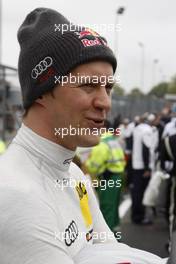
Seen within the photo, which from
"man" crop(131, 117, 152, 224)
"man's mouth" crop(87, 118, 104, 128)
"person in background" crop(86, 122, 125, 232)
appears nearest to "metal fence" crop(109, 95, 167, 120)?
"man" crop(131, 117, 152, 224)

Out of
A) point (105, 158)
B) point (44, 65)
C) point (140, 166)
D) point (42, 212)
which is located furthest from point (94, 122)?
point (140, 166)

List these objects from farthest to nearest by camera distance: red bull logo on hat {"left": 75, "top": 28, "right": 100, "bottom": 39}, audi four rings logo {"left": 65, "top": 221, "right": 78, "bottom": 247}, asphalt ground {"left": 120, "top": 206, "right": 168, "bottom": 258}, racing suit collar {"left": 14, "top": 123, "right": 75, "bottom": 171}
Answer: asphalt ground {"left": 120, "top": 206, "right": 168, "bottom": 258} → red bull logo on hat {"left": 75, "top": 28, "right": 100, "bottom": 39} → racing suit collar {"left": 14, "top": 123, "right": 75, "bottom": 171} → audi four rings logo {"left": 65, "top": 221, "right": 78, "bottom": 247}

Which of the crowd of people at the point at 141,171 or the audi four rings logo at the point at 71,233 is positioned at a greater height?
the audi four rings logo at the point at 71,233

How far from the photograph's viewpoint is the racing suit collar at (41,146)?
1.45 meters

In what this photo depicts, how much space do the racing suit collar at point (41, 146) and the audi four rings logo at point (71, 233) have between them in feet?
0.64

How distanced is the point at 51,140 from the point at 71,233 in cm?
27

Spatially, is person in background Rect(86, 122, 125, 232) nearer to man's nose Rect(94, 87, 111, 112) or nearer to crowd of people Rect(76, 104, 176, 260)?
crowd of people Rect(76, 104, 176, 260)

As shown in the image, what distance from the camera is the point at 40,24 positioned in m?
1.57

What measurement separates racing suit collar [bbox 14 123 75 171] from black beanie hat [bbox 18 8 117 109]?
0.35ft

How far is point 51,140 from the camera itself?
1.46m

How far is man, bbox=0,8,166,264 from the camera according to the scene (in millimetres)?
1229

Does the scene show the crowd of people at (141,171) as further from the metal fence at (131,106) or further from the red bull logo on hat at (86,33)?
the metal fence at (131,106)

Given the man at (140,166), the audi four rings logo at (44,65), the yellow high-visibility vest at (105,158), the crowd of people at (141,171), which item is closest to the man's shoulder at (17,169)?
the audi four rings logo at (44,65)

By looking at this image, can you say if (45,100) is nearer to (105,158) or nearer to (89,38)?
(89,38)
